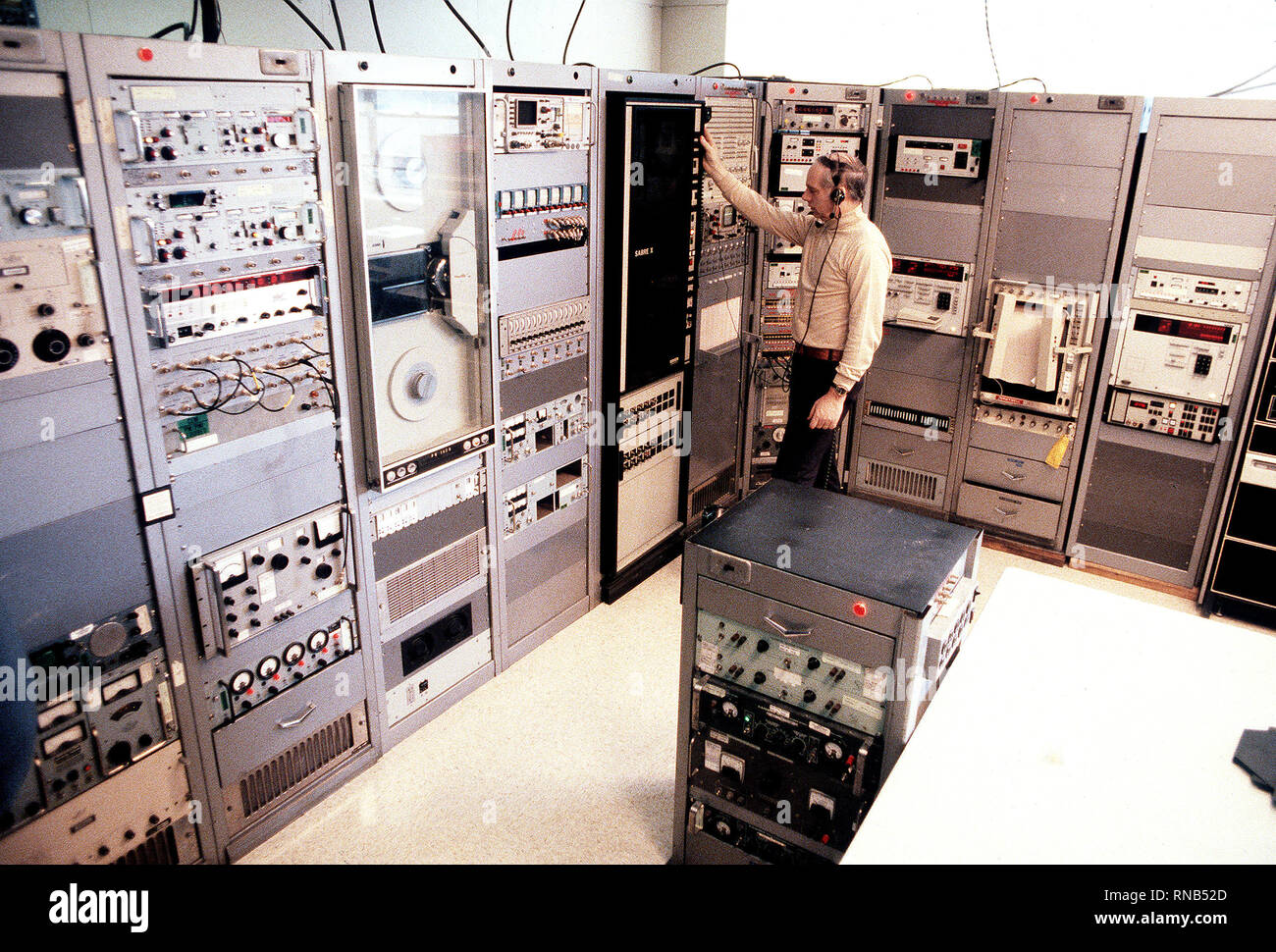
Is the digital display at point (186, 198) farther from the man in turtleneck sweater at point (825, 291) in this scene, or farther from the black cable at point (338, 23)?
the man in turtleneck sweater at point (825, 291)

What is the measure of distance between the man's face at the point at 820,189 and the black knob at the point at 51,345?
8.54ft

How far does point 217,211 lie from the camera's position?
6.72ft

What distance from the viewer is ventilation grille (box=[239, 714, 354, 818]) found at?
2492 mm

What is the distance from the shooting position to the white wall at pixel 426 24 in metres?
2.42

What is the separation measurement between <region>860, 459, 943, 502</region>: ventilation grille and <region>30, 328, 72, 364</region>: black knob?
375 centimetres

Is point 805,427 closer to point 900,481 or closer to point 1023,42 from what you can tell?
point 900,481

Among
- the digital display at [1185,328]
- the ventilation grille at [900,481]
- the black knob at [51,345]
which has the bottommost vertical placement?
the ventilation grille at [900,481]

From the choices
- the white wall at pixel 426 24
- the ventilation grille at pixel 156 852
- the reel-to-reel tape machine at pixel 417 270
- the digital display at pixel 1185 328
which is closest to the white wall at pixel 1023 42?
the white wall at pixel 426 24

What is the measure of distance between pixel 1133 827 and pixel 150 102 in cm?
233

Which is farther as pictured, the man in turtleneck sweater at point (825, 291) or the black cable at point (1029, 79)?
the black cable at point (1029, 79)

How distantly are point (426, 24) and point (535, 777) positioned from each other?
2.71 m

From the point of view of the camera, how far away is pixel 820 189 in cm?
345

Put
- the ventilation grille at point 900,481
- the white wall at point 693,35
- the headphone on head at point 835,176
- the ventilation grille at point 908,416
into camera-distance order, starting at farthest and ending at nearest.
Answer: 1. the white wall at point 693,35
2. the ventilation grille at point 900,481
3. the ventilation grille at point 908,416
4. the headphone on head at point 835,176
